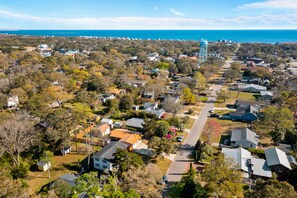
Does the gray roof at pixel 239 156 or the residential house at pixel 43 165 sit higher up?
the gray roof at pixel 239 156

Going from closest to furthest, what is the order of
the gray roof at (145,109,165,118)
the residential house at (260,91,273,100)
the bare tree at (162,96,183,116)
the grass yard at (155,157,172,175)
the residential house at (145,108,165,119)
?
the grass yard at (155,157,172,175) < the bare tree at (162,96,183,116) < the residential house at (145,108,165,119) < the gray roof at (145,109,165,118) < the residential house at (260,91,273,100)

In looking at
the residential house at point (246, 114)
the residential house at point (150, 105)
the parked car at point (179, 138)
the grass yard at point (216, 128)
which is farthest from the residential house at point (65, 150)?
the residential house at point (246, 114)

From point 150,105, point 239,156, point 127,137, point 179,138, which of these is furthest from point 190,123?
point 239,156

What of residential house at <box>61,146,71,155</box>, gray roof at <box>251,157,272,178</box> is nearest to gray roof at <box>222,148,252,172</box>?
gray roof at <box>251,157,272,178</box>

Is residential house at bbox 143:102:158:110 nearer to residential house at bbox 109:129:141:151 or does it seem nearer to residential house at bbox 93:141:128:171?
residential house at bbox 109:129:141:151

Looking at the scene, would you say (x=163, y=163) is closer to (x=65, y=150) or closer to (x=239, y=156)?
(x=239, y=156)

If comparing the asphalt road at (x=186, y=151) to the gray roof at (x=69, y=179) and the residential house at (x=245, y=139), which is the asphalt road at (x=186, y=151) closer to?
the residential house at (x=245, y=139)

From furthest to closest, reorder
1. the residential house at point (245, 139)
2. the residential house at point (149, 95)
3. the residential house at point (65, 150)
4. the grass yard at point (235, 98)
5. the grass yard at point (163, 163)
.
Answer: the residential house at point (149, 95)
the grass yard at point (235, 98)
the residential house at point (245, 139)
the residential house at point (65, 150)
the grass yard at point (163, 163)
